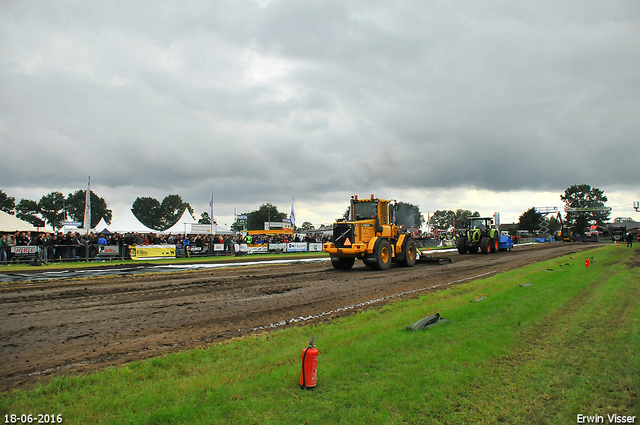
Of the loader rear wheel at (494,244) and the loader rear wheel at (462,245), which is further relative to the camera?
the loader rear wheel at (494,244)

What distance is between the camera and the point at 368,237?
52.2 ft

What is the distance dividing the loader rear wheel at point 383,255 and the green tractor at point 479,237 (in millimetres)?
13511

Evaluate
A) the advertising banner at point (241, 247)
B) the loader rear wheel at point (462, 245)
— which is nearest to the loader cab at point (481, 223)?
the loader rear wheel at point (462, 245)

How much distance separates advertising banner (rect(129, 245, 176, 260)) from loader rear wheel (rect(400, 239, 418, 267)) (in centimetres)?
1529

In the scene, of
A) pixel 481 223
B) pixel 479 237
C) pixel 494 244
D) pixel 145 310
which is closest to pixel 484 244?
pixel 479 237

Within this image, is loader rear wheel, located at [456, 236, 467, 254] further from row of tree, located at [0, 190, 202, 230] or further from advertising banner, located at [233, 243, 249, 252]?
row of tree, located at [0, 190, 202, 230]

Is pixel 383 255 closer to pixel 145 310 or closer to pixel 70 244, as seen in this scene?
pixel 145 310

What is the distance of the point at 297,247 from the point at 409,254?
55.4ft

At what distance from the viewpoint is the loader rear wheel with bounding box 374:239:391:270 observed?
15.6 meters

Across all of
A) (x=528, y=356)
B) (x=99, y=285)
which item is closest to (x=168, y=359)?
(x=528, y=356)

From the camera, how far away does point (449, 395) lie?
12.4ft

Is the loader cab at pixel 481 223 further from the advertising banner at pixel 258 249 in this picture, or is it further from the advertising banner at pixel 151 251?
the advertising banner at pixel 151 251

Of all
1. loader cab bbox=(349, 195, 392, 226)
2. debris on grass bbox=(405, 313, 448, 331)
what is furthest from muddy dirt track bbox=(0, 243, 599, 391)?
loader cab bbox=(349, 195, 392, 226)

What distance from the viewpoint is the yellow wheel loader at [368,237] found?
15.5 meters
